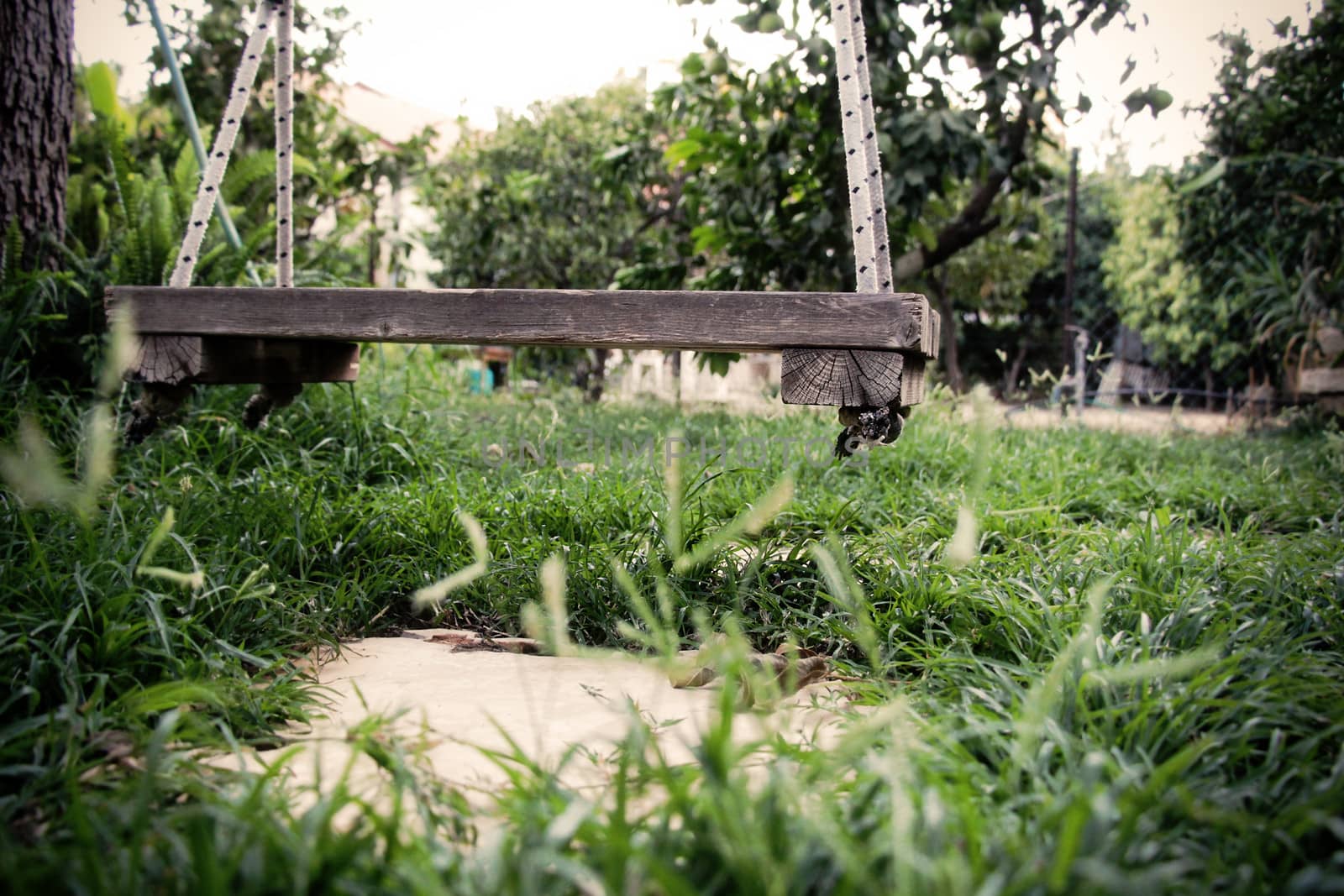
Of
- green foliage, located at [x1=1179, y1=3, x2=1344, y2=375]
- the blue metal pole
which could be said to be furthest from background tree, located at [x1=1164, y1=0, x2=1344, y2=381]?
the blue metal pole

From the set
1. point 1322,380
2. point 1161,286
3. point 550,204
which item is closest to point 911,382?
point 1322,380

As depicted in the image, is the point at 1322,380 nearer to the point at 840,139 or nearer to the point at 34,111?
the point at 840,139

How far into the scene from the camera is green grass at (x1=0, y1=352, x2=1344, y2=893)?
104 cm

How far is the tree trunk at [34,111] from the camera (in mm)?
3316

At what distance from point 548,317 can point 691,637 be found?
→ 876mm

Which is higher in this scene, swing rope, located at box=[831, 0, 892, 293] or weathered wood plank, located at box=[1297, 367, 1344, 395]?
swing rope, located at box=[831, 0, 892, 293]

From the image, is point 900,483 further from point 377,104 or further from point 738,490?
point 377,104

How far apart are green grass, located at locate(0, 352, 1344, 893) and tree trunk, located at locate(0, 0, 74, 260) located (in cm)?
86

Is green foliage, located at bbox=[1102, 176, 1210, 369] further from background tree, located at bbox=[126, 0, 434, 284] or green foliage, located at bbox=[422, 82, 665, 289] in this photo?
background tree, located at bbox=[126, 0, 434, 284]

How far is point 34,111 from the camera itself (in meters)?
3.40

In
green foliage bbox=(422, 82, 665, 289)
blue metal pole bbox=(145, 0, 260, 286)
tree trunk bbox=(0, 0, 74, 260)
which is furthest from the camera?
green foliage bbox=(422, 82, 665, 289)

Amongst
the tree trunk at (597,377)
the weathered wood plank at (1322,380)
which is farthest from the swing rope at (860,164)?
the weathered wood plank at (1322,380)

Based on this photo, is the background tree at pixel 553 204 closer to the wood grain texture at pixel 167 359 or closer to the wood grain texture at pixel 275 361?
the wood grain texture at pixel 275 361

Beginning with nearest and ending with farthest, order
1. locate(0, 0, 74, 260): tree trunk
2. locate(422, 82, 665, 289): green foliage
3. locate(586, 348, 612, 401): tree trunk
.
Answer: locate(0, 0, 74, 260): tree trunk, locate(586, 348, 612, 401): tree trunk, locate(422, 82, 665, 289): green foliage
